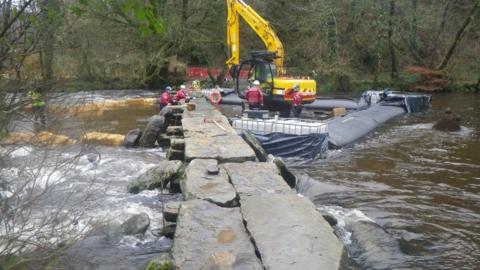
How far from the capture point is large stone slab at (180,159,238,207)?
17.5ft

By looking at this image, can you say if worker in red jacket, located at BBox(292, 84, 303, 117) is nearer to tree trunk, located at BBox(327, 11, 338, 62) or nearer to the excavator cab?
the excavator cab

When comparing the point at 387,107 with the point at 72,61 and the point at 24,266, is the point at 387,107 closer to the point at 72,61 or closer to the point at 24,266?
the point at 72,61

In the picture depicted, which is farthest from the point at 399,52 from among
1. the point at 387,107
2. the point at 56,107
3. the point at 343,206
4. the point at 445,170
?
the point at 56,107

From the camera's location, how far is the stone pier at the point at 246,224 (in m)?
3.87

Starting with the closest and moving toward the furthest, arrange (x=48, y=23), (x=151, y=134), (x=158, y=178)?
→ 1. (x=48, y=23)
2. (x=158, y=178)
3. (x=151, y=134)

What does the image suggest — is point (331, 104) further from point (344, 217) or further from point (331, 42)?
point (344, 217)

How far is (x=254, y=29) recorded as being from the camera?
54.4 feet

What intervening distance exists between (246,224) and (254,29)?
42.0 feet

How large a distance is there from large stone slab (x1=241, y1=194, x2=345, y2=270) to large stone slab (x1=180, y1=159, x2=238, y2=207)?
0.22m

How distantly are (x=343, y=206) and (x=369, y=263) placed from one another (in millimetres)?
2086

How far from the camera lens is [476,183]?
343 inches

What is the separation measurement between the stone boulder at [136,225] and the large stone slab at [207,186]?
570 mm

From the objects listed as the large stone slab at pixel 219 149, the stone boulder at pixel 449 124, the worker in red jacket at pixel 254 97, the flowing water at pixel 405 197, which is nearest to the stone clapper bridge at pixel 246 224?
the large stone slab at pixel 219 149

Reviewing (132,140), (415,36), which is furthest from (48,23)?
(415,36)
